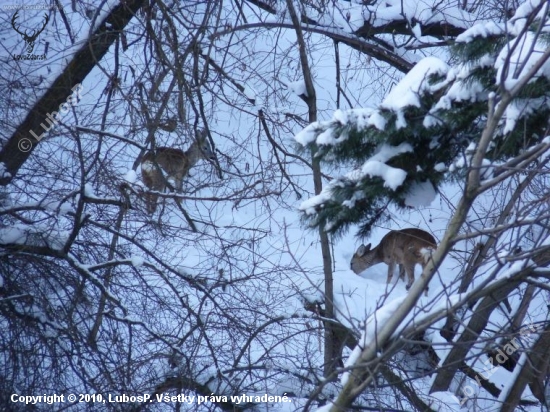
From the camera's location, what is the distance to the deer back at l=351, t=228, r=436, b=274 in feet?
36.5

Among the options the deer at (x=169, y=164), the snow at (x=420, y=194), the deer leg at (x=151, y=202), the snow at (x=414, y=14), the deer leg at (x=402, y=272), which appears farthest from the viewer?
the deer leg at (x=402, y=272)

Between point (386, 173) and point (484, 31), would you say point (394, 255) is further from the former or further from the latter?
point (386, 173)

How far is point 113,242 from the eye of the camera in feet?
23.0

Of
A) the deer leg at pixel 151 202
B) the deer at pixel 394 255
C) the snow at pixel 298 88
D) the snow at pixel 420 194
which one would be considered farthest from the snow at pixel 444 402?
the deer at pixel 394 255

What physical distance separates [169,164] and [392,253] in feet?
17.0

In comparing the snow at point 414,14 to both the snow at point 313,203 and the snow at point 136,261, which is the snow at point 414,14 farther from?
the snow at point 313,203

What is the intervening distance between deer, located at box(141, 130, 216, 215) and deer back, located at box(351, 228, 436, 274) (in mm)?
4007

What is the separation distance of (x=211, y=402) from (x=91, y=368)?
1.04m

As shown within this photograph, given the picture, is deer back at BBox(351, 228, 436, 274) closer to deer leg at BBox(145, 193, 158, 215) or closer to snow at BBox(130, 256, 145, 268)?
deer leg at BBox(145, 193, 158, 215)

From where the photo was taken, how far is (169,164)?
7512 millimetres

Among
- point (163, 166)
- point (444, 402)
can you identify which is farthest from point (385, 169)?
point (163, 166)

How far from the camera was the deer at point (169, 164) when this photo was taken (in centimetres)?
696

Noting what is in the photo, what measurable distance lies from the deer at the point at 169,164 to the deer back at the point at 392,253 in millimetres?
4007

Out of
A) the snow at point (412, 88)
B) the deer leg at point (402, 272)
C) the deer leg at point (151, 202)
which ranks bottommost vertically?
the deer leg at point (151, 202)
